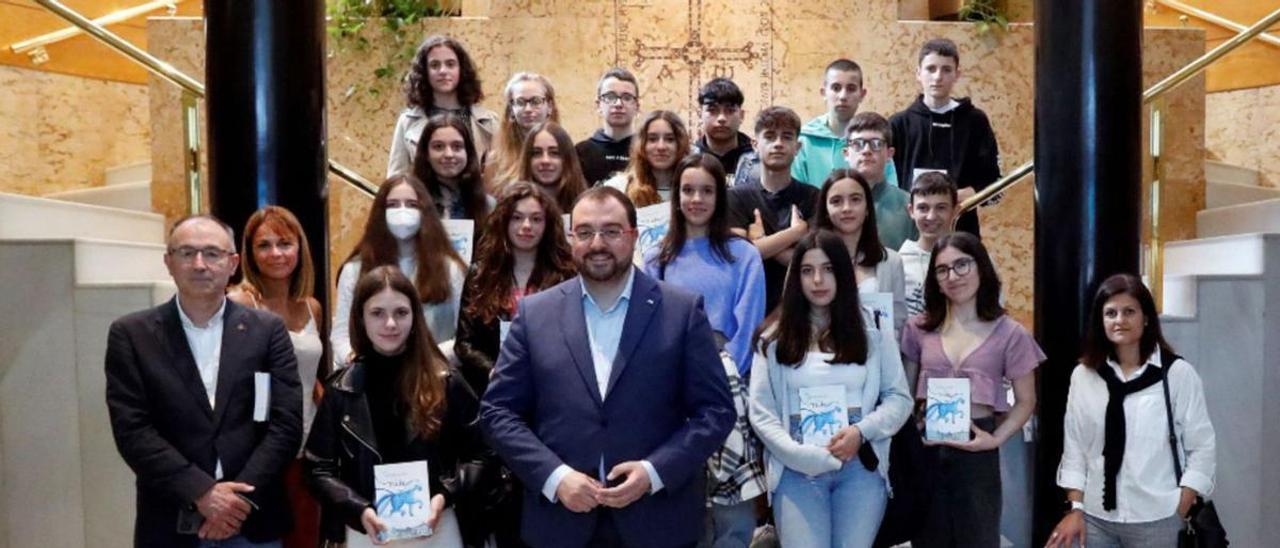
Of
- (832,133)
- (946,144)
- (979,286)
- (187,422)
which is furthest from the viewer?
(946,144)

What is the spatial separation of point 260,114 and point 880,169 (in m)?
2.49

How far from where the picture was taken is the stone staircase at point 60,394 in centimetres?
586

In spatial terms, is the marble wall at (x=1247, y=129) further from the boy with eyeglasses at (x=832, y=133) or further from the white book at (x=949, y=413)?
the white book at (x=949, y=413)

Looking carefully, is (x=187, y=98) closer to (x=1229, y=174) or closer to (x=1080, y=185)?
(x=1080, y=185)

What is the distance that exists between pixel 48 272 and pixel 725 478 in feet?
9.91

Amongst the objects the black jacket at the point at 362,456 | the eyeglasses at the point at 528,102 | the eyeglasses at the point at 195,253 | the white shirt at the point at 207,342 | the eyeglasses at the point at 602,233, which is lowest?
the black jacket at the point at 362,456

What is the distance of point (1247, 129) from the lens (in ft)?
30.8

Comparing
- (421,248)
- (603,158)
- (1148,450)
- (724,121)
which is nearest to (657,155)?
(724,121)

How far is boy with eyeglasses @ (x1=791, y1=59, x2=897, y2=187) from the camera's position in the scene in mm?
6223

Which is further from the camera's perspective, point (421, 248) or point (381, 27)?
point (381, 27)

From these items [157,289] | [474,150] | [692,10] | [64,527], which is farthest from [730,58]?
[64,527]

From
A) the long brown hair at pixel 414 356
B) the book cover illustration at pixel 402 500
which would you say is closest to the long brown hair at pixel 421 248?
the long brown hair at pixel 414 356

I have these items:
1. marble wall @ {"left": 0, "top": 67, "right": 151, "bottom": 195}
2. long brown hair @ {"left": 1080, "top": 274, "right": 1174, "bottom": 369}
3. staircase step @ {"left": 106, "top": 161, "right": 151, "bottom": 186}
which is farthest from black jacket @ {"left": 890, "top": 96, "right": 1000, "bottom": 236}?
marble wall @ {"left": 0, "top": 67, "right": 151, "bottom": 195}

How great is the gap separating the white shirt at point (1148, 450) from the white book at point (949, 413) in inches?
17.2
